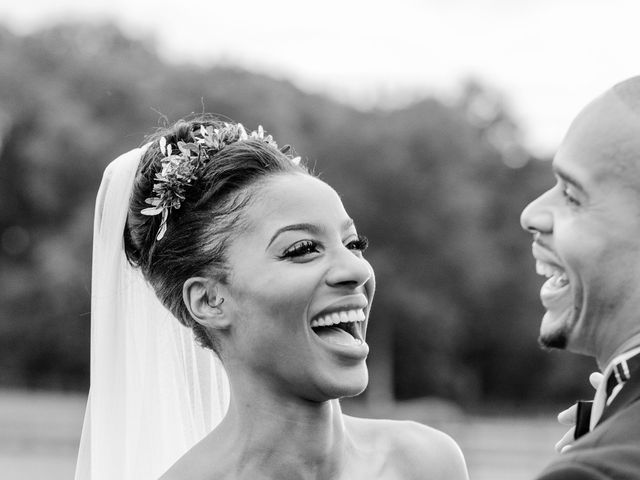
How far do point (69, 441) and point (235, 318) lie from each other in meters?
28.3

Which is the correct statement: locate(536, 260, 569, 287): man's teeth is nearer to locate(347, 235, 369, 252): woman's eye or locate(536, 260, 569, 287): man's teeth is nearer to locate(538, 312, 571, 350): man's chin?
locate(538, 312, 571, 350): man's chin

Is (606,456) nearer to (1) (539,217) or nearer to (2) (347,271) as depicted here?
(1) (539,217)

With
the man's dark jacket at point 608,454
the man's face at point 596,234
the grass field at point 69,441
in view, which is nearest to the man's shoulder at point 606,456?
the man's dark jacket at point 608,454

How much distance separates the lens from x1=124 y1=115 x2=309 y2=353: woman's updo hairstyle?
5.19m

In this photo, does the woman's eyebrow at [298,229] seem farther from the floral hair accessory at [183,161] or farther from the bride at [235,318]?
the floral hair accessory at [183,161]

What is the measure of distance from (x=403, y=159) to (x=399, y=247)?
5.02 metres

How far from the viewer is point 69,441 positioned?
31.9 m

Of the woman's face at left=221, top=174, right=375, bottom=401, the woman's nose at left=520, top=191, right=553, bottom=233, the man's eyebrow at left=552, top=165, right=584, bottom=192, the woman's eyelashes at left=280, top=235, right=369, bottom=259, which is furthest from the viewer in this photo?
the woman's eyelashes at left=280, top=235, right=369, bottom=259

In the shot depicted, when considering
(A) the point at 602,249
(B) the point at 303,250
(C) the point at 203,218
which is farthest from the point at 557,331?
(C) the point at 203,218

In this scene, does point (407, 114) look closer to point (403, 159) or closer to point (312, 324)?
point (403, 159)

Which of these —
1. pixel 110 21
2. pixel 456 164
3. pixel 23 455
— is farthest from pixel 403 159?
pixel 23 455

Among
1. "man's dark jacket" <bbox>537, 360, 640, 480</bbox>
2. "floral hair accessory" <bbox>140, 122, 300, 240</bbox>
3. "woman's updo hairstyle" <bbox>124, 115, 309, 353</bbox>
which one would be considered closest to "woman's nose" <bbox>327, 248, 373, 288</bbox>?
"woman's updo hairstyle" <bbox>124, 115, 309, 353</bbox>

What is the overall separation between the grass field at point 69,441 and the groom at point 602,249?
72.0 ft

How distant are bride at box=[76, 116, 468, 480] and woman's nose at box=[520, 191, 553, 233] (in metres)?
1.57
